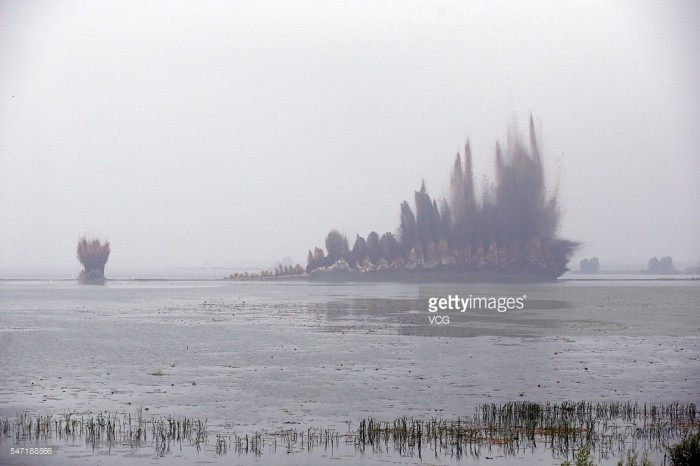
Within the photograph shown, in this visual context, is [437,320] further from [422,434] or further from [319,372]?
[422,434]

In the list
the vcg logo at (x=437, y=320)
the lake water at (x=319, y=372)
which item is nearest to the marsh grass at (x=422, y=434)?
the lake water at (x=319, y=372)

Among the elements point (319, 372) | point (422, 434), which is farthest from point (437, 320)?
point (422, 434)

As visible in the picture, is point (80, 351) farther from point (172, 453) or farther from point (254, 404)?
point (172, 453)

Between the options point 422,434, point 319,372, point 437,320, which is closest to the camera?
point 422,434

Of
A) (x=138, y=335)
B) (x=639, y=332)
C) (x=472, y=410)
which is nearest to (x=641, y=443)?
(x=472, y=410)

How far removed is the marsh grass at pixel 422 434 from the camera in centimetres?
2462

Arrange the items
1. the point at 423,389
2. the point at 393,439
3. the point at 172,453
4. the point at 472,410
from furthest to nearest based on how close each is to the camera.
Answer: the point at 423,389 < the point at 472,410 < the point at 393,439 < the point at 172,453

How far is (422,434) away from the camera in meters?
26.3

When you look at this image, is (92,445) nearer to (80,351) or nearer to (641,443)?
(641,443)

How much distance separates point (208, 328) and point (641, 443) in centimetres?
5296

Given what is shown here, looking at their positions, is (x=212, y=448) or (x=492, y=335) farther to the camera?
(x=492, y=335)

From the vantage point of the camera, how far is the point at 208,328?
7262cm

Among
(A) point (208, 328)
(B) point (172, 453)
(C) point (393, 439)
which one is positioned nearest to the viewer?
(B) point (172, 453)

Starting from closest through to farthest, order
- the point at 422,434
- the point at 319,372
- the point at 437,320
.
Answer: the point at 422,434 < the point at 319,372 < the point at 437,320
